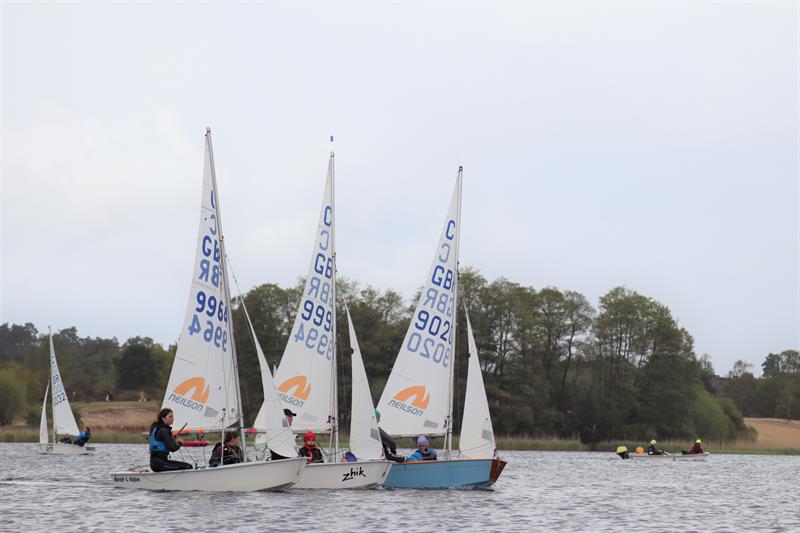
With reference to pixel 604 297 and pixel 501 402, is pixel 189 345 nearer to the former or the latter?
pixel 501 402

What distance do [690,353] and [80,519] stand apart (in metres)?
72.4

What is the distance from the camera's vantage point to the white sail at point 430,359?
1247 inches

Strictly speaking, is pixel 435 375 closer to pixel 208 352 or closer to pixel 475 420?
pixel 475 420

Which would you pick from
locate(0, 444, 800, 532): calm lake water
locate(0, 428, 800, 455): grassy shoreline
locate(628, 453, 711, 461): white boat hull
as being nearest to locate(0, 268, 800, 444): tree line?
locate(0, 428, 800, 455): grassy shoreline

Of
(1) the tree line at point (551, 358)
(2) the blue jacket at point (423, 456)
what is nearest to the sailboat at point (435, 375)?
(2) the blue jacket at point (423, 456)

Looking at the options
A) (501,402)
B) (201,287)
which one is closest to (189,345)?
(201,287)

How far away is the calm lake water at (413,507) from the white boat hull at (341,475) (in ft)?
0.85

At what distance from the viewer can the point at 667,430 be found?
87375 millimetres

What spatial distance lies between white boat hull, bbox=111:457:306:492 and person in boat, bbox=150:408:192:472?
0.26m

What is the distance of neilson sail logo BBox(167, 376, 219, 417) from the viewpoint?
92.1 ft

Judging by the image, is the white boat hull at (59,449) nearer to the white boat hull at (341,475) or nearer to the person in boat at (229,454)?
the white boat hull at (341,475)

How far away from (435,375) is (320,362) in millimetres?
3441

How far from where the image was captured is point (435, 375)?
104ft

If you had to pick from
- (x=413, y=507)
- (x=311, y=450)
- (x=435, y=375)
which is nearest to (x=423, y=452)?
(x=435, y=375)
